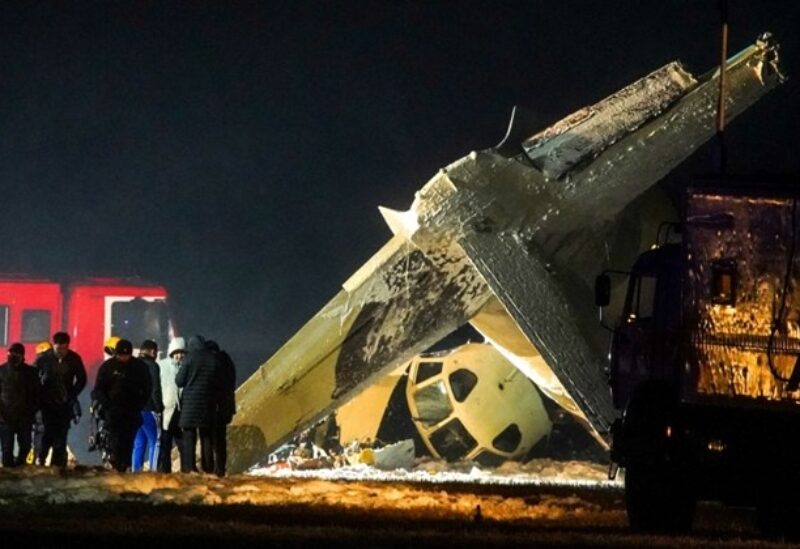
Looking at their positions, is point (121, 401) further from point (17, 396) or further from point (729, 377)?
point (729, 377)

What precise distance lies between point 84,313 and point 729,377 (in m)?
20.1

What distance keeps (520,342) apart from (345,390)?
2.58 metres

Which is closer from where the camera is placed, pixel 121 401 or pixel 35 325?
pixel 121 401

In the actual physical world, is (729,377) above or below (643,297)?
below

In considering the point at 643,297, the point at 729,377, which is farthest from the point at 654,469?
the point at 643,297

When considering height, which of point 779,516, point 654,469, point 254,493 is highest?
point 254,493

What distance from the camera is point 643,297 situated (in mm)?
12570

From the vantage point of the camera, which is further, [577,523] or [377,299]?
[377,299]

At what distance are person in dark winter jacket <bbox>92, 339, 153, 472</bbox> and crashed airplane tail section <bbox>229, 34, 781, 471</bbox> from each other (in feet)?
5.55

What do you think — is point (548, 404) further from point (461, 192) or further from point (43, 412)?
point (43, 412)

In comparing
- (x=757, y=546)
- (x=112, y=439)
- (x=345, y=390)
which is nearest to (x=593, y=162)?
(x=345, y=390)

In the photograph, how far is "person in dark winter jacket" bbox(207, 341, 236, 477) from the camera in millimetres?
16375

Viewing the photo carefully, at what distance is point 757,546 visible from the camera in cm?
962

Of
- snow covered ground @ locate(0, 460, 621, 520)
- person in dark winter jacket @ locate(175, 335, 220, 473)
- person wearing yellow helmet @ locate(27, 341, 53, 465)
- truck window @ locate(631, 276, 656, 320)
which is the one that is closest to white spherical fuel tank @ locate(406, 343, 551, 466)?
snow covered ground @ locate(0, 460, 621, 520)
